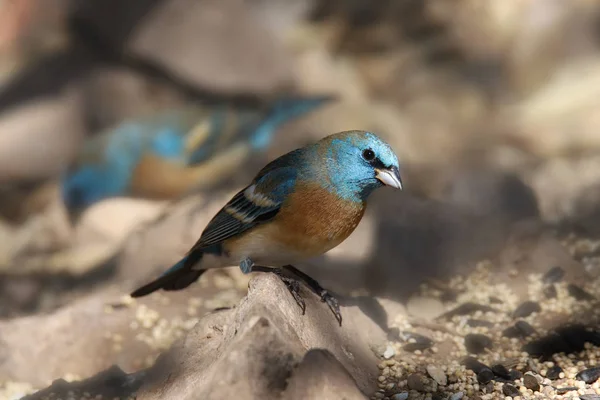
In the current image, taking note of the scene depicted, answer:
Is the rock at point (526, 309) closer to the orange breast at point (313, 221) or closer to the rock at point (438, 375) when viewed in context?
the rock at point (438, 375)

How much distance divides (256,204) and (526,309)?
1.42m

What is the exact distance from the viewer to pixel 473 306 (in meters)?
3.67

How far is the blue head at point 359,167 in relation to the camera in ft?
9.95

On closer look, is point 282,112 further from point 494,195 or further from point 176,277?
point 176,277

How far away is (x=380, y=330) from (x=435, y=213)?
1.17 meters

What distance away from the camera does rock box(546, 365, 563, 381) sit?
3.00 m

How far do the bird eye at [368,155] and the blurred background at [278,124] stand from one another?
1027 mm

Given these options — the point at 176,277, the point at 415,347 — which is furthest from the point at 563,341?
the point at 176,277

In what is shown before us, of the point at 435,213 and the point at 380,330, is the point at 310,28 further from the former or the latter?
the point at 380,330

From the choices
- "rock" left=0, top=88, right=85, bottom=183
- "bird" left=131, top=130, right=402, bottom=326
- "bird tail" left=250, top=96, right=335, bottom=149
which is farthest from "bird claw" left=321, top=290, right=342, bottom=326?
"rock" left=0, top=88, right=85, bottom=183

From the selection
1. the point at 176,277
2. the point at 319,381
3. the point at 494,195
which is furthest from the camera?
the point at 494,195

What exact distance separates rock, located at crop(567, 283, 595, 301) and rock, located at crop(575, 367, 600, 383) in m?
0.65

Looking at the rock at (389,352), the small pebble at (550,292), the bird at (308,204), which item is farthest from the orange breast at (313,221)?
the small pebble at (550,292)

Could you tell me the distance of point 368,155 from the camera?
121 inches
